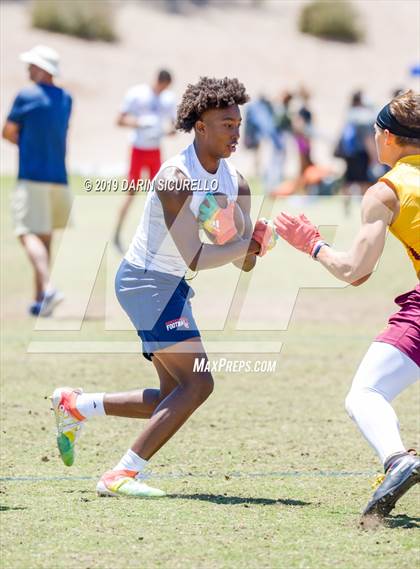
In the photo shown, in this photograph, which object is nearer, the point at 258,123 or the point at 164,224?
the point at 164,224

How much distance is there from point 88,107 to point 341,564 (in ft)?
121

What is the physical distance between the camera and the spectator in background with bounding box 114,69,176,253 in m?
15.8

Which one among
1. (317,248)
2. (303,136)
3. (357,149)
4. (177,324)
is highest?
(317,248)

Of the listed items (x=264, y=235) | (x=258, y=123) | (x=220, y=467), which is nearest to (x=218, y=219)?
(x=264, y=235)

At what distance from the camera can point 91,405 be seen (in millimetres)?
6344

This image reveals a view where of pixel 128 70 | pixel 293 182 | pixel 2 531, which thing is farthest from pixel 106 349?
pixel 128 70

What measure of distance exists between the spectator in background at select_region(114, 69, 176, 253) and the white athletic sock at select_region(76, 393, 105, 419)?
9.29m

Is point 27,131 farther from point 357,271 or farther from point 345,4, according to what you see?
point 345,4

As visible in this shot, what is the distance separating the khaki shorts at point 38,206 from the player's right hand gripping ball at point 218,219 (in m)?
6.13

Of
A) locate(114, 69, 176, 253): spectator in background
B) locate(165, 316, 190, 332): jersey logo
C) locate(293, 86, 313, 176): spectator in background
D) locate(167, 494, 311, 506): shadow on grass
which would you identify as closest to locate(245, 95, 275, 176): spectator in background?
locate(293, 86, 313, 176): spectator in background

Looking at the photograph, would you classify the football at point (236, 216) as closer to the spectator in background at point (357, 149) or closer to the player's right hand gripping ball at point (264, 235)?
the player's right hand gripping ball at point (264, 235)

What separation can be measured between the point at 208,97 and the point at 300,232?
3.13 ft

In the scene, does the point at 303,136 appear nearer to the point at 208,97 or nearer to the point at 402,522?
the point at 208,97

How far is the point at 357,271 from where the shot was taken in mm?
5398
